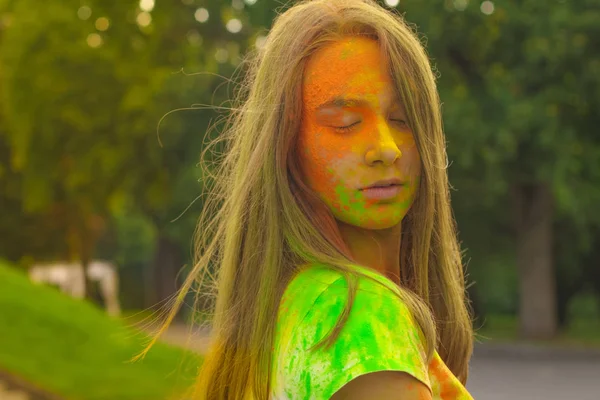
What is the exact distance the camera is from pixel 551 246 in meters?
23.0

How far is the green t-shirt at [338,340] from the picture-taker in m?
1.42

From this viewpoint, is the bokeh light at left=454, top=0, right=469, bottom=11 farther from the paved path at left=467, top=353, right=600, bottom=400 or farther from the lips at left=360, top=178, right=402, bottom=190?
the lips at left=360, top=178, right=402, bottom=190

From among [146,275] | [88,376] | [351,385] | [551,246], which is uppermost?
[351,385]

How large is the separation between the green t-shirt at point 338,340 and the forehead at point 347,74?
31 centimetres

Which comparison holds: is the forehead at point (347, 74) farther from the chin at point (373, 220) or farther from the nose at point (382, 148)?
the chin at point (373, 220)

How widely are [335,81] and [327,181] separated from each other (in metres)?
0.17

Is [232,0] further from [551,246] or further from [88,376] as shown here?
[88,376]

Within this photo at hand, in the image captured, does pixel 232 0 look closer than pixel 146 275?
Yes

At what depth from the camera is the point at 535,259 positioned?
21609 mm

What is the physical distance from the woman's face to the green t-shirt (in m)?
0.17

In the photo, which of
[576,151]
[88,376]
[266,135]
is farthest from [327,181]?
[576,151]

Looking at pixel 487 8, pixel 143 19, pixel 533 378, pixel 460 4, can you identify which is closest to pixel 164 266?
pixel 143 19

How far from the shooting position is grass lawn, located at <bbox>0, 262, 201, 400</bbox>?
276 inches

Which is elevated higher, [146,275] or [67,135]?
[67,135]
